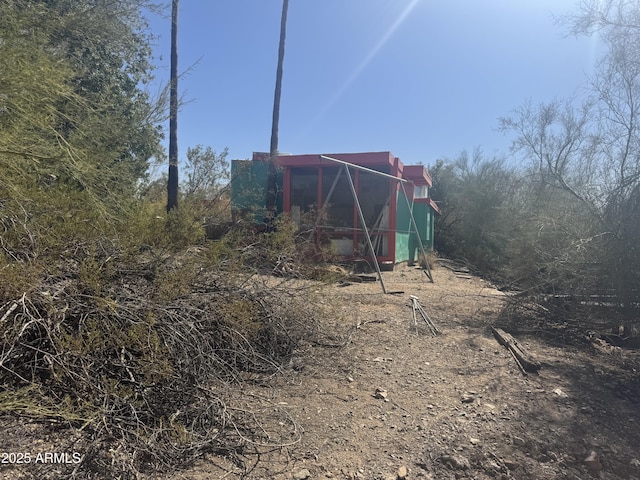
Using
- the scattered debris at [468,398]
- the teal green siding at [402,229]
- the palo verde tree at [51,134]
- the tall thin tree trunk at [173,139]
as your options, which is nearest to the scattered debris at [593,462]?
the scattered debris at [468,398]

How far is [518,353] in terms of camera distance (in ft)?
16.3

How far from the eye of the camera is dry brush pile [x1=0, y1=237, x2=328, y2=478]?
251 centimetres

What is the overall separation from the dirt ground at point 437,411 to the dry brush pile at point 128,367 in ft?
0.49

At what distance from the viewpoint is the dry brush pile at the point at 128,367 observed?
8.23ft

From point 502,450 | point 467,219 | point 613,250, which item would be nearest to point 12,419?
point 502,450

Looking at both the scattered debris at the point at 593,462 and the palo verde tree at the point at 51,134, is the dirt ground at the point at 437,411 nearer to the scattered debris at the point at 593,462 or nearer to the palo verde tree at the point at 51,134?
the scattered debris at the point at 593,462

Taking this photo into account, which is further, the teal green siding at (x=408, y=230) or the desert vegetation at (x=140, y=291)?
the teal green siding at (x=408, y=230)

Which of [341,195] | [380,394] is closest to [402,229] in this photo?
[341,195]

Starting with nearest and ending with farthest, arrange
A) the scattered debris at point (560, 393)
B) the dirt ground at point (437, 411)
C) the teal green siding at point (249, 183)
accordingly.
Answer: the dirt ground at point (437, 411), the scattered debris at point (560, 393), the teal green siding at point (249, 183)

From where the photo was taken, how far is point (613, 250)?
498 cm

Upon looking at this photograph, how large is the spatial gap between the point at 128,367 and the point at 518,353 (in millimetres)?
4211

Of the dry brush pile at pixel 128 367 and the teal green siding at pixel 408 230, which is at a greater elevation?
the teal green siding at pixel 408 230

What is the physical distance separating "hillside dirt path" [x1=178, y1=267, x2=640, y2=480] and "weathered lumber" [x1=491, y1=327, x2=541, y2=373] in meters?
0.09

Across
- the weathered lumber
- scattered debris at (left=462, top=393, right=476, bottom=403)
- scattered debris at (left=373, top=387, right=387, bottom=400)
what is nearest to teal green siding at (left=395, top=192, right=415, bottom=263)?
the weathered lumber
